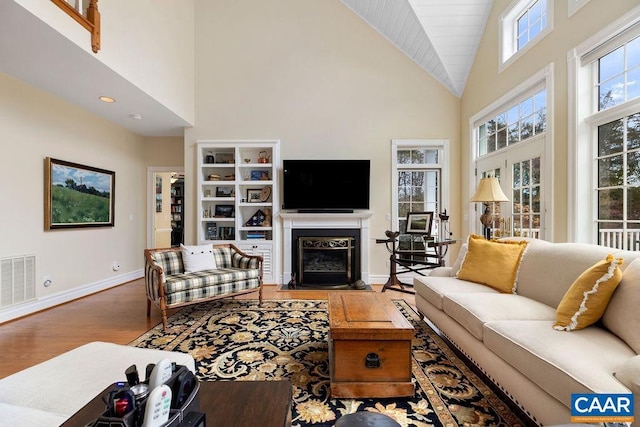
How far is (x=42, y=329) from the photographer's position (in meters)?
2.93

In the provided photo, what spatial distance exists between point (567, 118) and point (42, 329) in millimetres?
5371

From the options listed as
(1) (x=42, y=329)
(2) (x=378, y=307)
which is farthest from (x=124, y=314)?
(2) (x=378, y=307)

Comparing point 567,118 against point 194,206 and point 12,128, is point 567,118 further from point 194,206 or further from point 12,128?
point 12,128

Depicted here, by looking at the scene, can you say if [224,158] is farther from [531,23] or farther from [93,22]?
[531,23]

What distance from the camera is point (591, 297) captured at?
157 cm

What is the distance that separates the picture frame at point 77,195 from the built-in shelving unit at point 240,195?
1385 millimetres

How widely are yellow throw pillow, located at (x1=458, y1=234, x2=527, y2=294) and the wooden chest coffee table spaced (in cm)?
118

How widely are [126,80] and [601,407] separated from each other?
4341mm

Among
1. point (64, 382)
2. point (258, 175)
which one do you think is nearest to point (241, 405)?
point (64, 382)

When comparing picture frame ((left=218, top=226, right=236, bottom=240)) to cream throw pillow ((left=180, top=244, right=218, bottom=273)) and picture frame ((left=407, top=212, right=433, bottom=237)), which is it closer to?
cream throw pillow ((left=180, top=244, right=218, bottom=273))

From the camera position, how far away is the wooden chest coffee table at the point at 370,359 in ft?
5.77

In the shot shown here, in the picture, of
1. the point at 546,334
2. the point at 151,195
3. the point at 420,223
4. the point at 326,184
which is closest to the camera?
the point at 546,334

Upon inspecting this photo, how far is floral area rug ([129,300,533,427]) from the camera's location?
5.39 feet

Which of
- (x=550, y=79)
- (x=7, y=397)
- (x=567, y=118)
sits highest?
(x=550, y=79)
